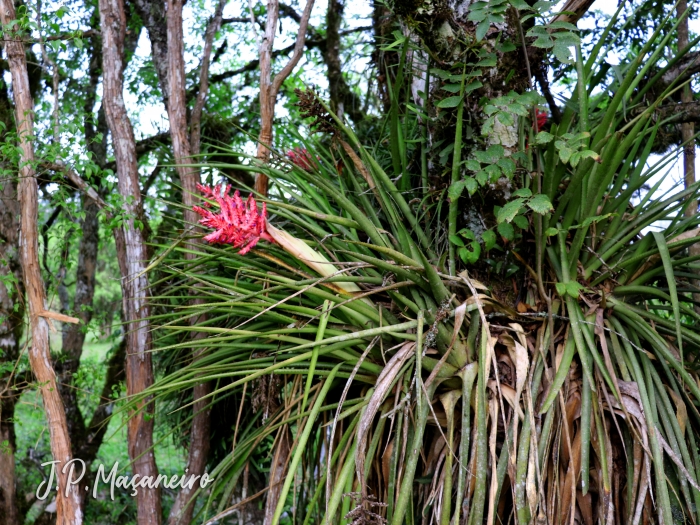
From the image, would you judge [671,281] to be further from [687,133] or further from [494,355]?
[687,133]

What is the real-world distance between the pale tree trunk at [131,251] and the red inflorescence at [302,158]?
66 cm

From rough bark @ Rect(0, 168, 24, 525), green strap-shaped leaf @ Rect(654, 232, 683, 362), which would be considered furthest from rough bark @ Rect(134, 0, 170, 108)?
green strap-shaped leaf @ Rect(654, 232, 683, 362)

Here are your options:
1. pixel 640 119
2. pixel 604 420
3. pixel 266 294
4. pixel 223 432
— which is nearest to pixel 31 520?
pixel 223 432

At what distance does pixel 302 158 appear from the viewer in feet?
7.13

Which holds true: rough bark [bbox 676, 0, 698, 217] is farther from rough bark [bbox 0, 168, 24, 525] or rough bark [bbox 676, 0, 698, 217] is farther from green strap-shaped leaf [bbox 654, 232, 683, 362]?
rough bark [bbox 0, 168, 24, 525]

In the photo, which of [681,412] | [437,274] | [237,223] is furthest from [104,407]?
[681,412]

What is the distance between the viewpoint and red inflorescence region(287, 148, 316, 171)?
2158 mm

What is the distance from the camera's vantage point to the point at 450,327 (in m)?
1.64

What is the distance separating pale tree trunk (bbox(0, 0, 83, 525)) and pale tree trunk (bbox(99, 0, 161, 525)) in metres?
0.26

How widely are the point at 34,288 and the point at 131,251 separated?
0.39m

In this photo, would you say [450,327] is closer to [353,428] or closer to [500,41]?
[353,428]

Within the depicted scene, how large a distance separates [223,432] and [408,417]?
1430mm

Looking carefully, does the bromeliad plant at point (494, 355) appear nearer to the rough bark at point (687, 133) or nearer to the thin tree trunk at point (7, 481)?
the rough bark at point (687, 133)

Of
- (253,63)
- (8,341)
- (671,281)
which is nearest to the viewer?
(671,281)
